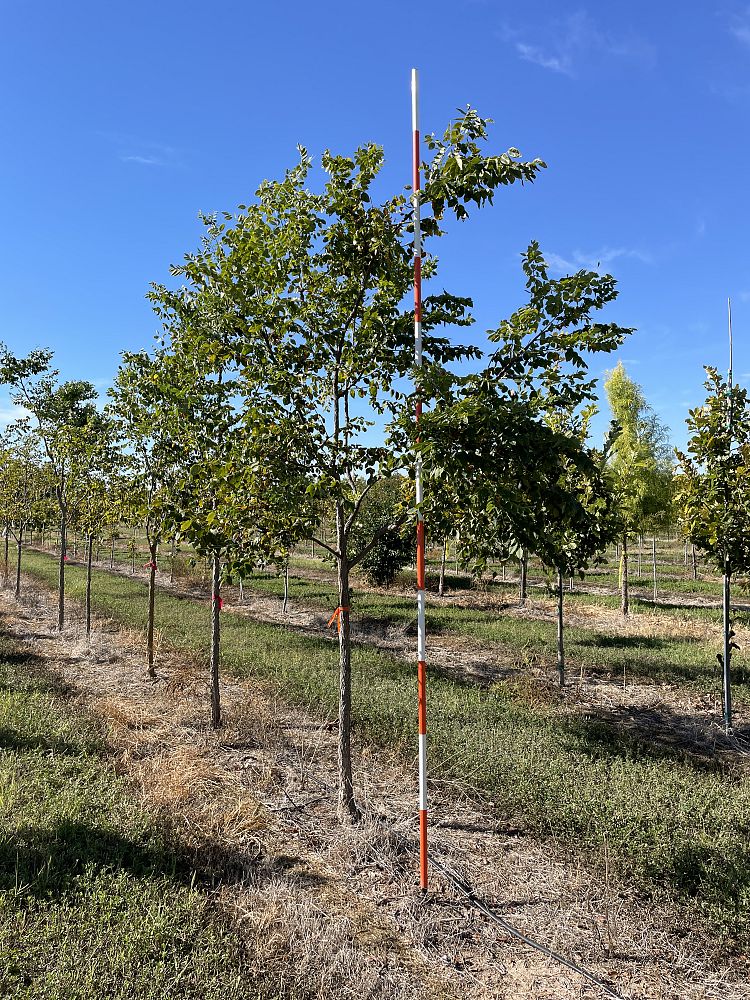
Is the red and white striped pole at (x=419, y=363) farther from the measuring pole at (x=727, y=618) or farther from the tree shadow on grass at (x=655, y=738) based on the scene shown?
the measuring pole at (x=727, y=618)

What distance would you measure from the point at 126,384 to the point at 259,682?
578 centimetres

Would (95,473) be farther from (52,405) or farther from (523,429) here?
(523,429)

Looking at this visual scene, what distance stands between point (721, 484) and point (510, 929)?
808 cm

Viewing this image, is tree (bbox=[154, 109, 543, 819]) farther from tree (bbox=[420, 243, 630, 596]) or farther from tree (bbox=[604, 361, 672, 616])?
tree (bbox=[604, 361, 672, 616])

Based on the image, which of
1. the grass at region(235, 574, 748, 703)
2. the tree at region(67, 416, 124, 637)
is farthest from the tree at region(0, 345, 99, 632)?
the grass at region(235, 574, 748, 703)

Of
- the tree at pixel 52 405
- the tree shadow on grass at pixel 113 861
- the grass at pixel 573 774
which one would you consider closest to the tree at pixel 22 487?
the tree at pixel 52 405

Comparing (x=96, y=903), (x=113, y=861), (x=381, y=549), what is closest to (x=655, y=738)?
(x=113, y=861)

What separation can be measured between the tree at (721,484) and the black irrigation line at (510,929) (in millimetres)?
6772

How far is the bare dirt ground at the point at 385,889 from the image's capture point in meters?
3.98

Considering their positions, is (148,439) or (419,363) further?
(148,439)

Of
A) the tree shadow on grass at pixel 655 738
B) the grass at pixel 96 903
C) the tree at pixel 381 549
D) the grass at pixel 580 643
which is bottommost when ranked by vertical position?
the tree shadow on grass at pixel 655 738

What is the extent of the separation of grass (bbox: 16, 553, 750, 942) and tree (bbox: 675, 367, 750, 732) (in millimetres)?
3554

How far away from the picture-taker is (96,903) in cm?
392

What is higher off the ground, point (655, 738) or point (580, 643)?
point (580, 643)
